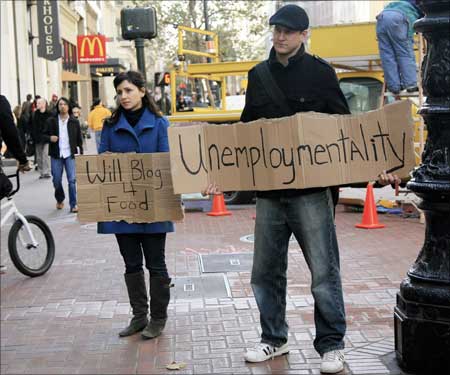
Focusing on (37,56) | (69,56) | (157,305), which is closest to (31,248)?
(157,305)

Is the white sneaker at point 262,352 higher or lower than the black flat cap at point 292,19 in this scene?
lower

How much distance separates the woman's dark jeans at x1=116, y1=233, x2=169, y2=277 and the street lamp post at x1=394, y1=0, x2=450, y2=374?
1.75 meters

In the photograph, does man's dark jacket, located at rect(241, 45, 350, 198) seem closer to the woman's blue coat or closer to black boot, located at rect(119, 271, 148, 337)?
the woman's blue coat

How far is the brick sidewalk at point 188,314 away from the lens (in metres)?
4.99

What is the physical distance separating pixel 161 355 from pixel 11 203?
3.07m

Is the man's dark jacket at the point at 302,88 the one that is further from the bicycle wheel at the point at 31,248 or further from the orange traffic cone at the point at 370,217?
the orange traffic cone at the point at 370,217

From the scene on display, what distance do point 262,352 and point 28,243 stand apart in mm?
3570

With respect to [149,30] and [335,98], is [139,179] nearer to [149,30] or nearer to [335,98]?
[335,98]

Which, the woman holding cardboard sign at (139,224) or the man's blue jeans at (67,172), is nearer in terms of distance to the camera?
the woman holding cardboard sign at (139,224)

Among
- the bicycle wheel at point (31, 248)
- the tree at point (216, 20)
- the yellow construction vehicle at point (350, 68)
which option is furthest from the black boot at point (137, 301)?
the tree at point (216, 20)

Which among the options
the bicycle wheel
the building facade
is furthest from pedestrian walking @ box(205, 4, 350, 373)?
the building facade

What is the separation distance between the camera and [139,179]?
5168 millimetres

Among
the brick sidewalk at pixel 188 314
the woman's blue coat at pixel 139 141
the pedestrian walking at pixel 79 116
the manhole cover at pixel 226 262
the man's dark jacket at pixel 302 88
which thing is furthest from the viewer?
the pedestrian walking at pixel 79 116

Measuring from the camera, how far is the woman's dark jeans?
5.41 m
